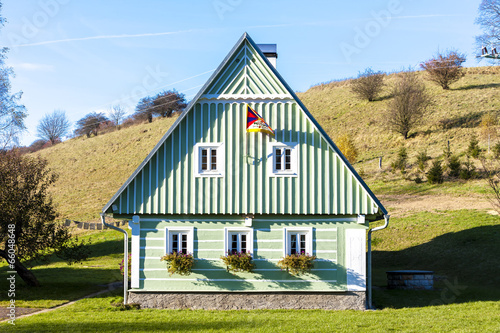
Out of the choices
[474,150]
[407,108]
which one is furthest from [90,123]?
[474,150]

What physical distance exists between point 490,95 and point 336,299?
52068mm

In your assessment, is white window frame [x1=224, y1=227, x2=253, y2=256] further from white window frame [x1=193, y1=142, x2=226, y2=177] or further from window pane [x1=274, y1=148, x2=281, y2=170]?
window pane [x1=274, y1=148, x2=281, y2=170]

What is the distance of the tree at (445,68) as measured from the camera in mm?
63312

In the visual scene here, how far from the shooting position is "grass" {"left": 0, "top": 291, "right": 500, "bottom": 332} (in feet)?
40.6

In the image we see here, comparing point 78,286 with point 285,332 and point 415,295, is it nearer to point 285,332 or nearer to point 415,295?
point 285,332

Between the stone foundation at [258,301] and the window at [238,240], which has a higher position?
the window at [238,240]

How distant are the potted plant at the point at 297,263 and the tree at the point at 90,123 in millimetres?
85573

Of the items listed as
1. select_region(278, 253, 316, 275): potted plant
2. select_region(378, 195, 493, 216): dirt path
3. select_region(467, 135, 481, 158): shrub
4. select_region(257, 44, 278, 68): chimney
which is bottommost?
select_region(278, 253, 316, 275): potted plant

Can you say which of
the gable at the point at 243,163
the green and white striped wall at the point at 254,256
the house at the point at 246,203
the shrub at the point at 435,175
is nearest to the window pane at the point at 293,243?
the house at the point at 246,203

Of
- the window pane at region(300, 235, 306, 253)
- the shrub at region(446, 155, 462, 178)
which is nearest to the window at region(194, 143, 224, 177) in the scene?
the window pane at region(300, 235, 306, 253)

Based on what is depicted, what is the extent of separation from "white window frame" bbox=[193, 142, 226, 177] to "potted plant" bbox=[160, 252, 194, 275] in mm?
2805

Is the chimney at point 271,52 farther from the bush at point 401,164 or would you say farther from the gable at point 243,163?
the bush at point 401,164

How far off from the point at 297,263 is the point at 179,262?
3.92 metres

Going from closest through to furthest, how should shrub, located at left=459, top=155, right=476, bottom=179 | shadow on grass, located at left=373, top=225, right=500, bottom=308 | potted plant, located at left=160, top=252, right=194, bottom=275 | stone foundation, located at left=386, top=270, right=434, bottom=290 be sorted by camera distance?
1. potted plant, located at left=160, top=252, right=194, bottom=275
2. shadow on grass, located at left=373, top=225, right=500, bottom=308
3. stone foundation, located at left=386, top=270, right=434, bottom=290
4. shrub, located at left=459, top=155, right=476, bottom=179
